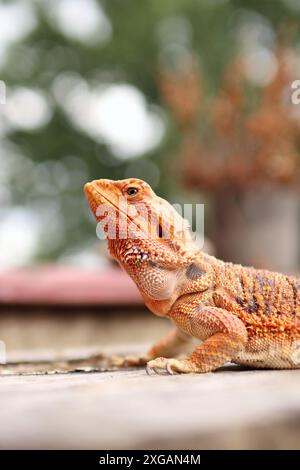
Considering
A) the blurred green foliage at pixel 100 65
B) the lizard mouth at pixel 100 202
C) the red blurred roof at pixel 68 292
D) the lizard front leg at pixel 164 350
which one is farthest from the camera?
the blurred green foliage at pixel 100 65

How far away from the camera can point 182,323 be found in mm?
2023

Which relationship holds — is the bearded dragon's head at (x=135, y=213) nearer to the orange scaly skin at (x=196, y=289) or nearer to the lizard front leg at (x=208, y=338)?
the orange scaly skin at (x=196, y=289)

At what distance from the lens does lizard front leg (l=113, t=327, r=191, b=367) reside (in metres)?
2.32

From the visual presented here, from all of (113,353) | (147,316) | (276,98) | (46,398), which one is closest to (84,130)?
(276,98)

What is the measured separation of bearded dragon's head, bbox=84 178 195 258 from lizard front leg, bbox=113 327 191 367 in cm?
45

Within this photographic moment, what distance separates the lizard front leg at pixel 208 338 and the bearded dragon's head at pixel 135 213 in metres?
0.19

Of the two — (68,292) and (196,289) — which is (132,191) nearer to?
(196,289)

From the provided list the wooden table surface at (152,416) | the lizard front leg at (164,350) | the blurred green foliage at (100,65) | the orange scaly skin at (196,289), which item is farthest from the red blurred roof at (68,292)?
the blurred green foliage at (100,65)

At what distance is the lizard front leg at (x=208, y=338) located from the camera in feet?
6.10

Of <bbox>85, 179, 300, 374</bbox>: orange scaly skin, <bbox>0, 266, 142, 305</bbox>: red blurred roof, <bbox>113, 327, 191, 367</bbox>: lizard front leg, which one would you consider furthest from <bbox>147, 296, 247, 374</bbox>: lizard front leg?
<bbox>0, 266, 142, 305</bbox>: red blurred roof

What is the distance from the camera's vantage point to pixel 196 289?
6.60 feet

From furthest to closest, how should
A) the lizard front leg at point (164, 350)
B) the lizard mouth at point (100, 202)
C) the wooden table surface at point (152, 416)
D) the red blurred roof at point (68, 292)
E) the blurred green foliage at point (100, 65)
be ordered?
the blurred green foliage at point (100, 65)
the red blurred roof at point (68, 292)
the lizard front leg at point (164, 350)
the lizard mouth at point (100, 202)
the wooden table surface at point (152, 416)
